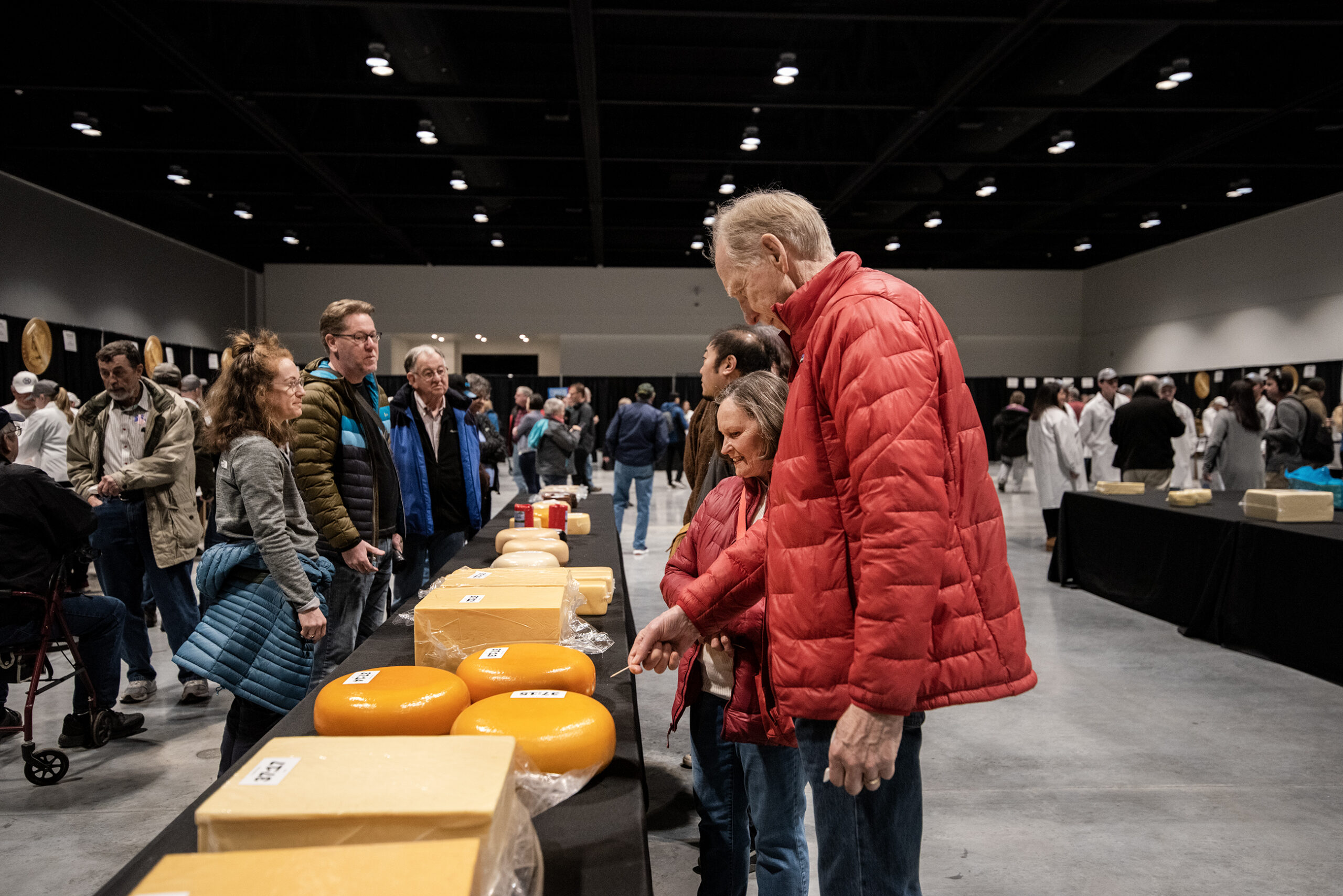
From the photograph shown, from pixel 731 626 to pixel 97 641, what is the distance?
2.91 meters

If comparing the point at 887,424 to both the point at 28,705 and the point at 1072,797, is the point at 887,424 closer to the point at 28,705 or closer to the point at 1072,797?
the point at 1072,797

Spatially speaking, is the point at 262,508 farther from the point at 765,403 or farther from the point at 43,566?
the point at 765,403

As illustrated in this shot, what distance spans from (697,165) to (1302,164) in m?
7.54

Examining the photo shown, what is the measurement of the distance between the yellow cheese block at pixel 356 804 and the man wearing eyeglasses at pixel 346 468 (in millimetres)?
2026

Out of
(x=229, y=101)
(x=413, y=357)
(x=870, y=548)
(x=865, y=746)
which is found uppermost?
(x=229, y=101)

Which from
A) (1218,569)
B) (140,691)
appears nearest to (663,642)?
(140,691)

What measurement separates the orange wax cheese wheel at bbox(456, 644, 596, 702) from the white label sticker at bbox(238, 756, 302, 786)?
0.43 m

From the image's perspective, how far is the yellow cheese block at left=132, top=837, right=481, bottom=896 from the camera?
2.29 ft

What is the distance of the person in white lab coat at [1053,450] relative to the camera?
706 cm

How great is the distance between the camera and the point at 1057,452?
7098mm

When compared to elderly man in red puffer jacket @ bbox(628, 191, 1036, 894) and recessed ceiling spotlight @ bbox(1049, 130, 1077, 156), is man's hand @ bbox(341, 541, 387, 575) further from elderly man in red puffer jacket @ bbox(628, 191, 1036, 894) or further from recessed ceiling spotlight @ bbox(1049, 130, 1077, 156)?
recessed ceiling spotlight @ bbox(1049, 130, 1077, 156)

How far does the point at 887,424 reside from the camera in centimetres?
113

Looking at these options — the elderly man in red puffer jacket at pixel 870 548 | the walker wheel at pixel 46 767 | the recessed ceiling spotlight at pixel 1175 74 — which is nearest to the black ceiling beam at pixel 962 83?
the recessed ceiling spotlight at pixel 1175 74

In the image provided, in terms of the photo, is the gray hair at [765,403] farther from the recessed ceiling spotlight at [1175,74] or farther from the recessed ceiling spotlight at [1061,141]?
the recessed ceiling spotlight at [1061,141]
